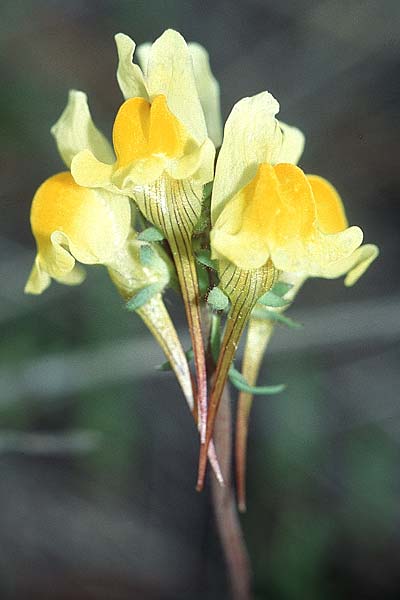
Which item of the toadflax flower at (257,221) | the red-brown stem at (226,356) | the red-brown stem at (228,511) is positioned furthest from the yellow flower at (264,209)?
the red-brown stem at (228,511)

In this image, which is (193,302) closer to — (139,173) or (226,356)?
(226,356)

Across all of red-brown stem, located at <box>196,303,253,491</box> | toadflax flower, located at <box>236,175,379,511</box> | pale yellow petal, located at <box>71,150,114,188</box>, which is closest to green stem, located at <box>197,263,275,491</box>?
red-brown stem, located at <box>196,303,253,491</box>

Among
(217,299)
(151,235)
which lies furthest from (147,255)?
(217,299)

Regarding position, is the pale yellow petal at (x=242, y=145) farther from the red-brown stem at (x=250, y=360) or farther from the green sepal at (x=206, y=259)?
the red-brown stem at (x=250, y=360)

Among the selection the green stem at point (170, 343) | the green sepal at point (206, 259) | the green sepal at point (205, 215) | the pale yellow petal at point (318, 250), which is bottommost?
the green stem at point (170, 343)

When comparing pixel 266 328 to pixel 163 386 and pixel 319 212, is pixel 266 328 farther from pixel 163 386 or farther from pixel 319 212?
pixel 163 386

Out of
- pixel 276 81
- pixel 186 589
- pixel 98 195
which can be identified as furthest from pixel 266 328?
pixel 276 81
